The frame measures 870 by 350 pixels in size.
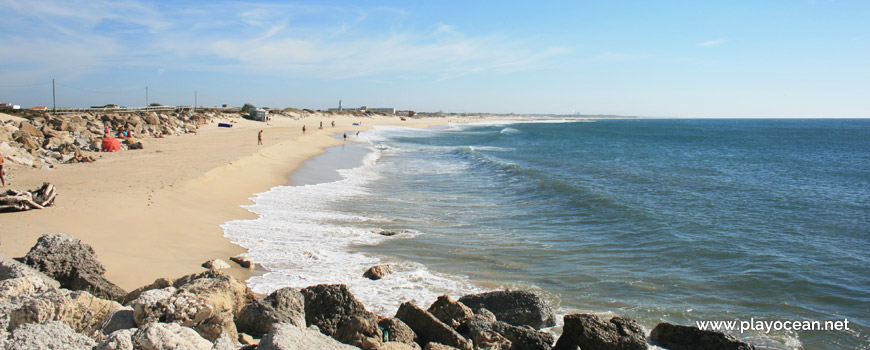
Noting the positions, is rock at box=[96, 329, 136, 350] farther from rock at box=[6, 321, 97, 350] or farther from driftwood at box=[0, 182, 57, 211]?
driftwood at box=[0, 182, 57, 211]

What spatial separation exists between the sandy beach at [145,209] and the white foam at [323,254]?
1.90 feet

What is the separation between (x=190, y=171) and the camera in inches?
708

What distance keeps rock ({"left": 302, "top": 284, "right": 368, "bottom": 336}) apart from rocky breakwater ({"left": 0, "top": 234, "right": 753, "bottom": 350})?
0.5 inches

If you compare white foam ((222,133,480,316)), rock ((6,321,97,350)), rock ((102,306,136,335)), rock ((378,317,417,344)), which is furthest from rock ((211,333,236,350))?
white foam ((222,133,480,316))

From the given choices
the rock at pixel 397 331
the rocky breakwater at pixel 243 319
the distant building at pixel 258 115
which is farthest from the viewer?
the distant building at pixel 258 115

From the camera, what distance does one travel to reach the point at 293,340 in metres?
4.21

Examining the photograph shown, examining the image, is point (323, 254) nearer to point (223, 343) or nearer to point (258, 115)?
point (223, 343)

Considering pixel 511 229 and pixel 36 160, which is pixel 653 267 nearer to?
pixel 511 229

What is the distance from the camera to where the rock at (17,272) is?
221 inches

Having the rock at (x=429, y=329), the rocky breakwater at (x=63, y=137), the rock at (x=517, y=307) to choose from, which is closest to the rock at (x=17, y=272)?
the rock at (x=429, y=329)

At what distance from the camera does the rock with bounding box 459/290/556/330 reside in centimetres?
694

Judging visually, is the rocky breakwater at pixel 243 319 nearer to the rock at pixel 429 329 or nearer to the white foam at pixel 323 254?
the rock at pixel 429 329

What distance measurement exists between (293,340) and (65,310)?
2382mm

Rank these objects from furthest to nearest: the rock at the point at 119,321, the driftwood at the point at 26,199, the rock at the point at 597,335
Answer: the driftwood at the point at 26,199 < the rock at the point at 597,335 < the rock at the point at 119,321
